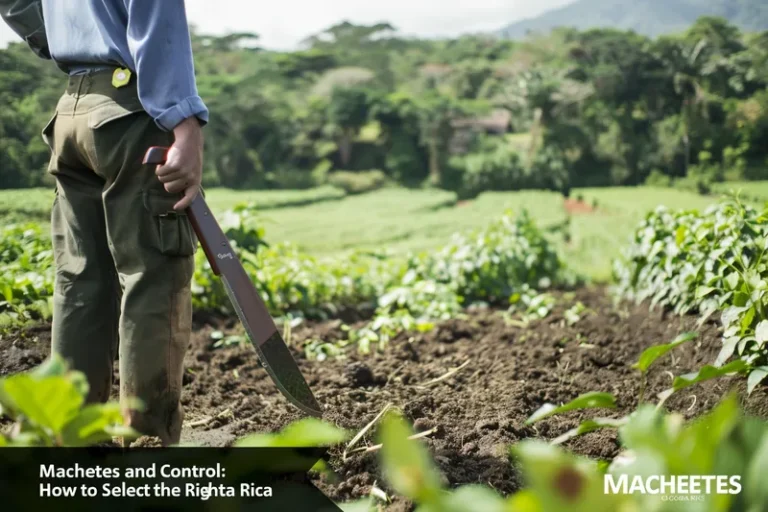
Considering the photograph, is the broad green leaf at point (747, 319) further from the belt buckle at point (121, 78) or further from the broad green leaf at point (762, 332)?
the belt buckle at point (121, 78)

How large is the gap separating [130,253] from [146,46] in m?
0.52

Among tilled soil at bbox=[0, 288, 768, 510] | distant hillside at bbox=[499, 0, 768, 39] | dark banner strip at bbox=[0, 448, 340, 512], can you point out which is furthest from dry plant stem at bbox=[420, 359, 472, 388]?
distant hillside at bbox=[499, 0, 768, 39]

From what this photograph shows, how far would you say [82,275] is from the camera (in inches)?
83.1

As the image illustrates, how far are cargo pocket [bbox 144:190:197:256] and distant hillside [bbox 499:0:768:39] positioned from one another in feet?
19.0

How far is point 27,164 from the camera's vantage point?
4043mm

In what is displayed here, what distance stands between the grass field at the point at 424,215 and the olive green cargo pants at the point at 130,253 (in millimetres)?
3715

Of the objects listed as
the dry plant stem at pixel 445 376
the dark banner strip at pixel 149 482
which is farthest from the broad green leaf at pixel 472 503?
the dry plant stem at pixel 445 376

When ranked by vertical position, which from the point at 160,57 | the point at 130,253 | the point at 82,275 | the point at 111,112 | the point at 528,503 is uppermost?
the point at 160,57

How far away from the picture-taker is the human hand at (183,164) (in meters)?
1.91

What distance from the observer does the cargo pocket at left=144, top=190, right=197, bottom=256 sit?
194 centimetres

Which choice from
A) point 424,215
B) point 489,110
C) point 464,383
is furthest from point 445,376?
point 489,110

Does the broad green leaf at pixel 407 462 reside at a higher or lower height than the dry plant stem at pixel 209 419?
higher

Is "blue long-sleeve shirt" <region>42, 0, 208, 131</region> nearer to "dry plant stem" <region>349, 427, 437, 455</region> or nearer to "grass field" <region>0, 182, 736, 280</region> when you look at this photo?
"dry plant stem" <region>349, 427, 437, 455</region>

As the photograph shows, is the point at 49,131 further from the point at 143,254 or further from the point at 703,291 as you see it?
the point at 703,291
